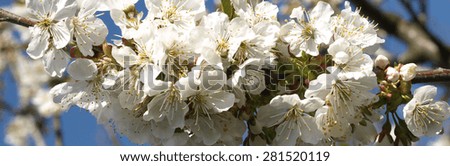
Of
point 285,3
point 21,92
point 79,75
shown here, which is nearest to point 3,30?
point 21,92

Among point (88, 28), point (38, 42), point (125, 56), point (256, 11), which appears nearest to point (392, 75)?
point (256, 11)

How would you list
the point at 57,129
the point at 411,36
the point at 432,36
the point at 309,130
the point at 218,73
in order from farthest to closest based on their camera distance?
1. the point at 57,129
2. the point at 411,36
3. the point at 432,36
4. the point at 309,130
5. the point at 218,73

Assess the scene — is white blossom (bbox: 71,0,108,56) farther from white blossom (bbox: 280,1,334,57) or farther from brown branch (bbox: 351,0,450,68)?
brown branch (bbox: 351,0,450,68)

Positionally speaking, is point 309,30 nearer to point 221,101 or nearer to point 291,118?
point 291,118

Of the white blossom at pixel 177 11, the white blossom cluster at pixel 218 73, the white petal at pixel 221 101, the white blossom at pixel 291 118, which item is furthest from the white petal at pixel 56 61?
the white blossom at pixel 291 118

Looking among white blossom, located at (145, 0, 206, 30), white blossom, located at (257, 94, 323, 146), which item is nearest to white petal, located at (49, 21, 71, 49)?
white blossom, located at (145, 0, 206, 30)
